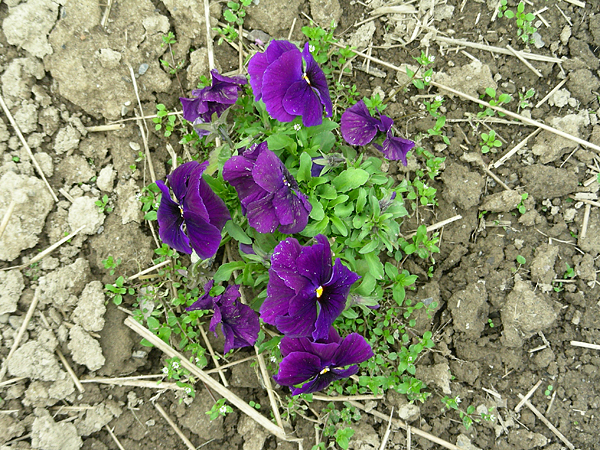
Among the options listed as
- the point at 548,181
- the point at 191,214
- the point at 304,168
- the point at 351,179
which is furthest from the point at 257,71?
the point at 548,181

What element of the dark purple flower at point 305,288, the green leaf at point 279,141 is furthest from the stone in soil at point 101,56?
the dark purple flower at point 305,288

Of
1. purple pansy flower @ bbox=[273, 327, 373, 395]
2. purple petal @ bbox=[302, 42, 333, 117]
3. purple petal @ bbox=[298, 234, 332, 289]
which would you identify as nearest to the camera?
purple petal @ bbox=[298, 234, 332, 289]

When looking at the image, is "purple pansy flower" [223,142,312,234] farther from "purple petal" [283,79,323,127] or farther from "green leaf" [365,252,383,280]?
"green leaf" [365,252,383,280]

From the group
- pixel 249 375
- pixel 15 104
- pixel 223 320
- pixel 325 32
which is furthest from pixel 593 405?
pixel 15 104

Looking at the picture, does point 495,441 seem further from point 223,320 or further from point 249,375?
point 223,320

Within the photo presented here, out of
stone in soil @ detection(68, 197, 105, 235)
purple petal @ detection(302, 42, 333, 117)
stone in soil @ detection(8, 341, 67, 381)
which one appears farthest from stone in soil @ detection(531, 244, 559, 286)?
stone in soil @ detection(8, 341, 67, 381)

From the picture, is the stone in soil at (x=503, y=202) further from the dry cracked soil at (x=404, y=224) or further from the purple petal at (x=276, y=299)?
the purple petal at (x=276, y=299)
